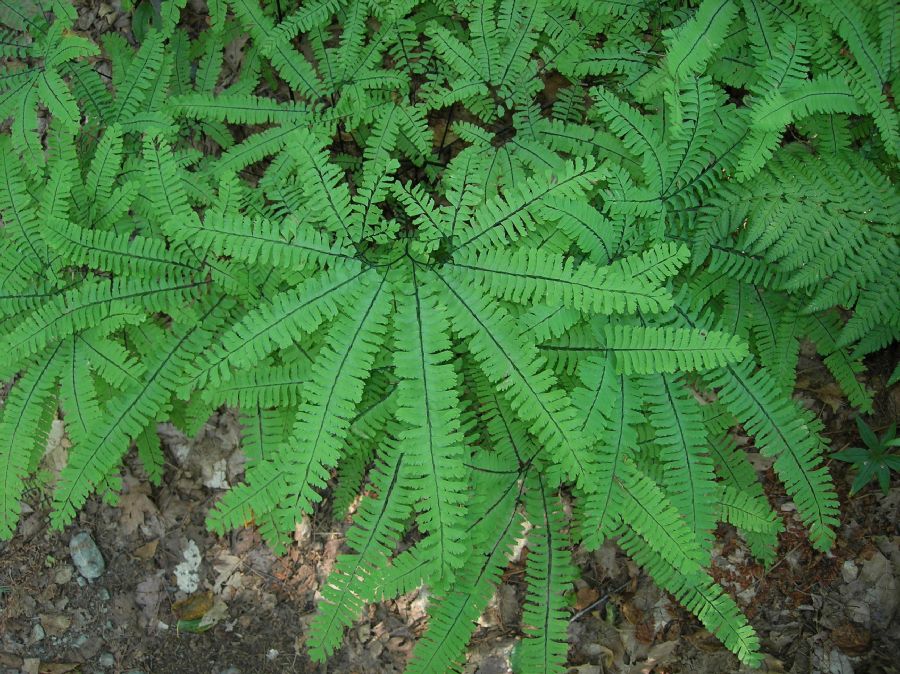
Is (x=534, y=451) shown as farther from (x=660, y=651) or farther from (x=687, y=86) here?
(x=687, y=86)

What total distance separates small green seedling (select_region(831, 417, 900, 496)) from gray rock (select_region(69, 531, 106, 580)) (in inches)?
172

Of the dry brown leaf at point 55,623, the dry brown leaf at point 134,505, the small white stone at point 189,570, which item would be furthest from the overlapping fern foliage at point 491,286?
the dry brown leaf at point 55,623

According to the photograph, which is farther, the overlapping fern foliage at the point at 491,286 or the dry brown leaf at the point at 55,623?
the dry brown leaf at the point at 55,623

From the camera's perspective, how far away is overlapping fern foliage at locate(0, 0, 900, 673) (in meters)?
2.27

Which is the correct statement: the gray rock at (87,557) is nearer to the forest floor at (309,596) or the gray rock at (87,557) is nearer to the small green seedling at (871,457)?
the forest floor at (309,596)

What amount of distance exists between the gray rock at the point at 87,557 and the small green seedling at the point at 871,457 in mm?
4379

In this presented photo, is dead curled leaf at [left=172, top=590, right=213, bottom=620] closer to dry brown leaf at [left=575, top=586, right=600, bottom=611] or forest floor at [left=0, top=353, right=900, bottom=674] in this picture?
forest floor at [left=0, top=353, right=900, bottom=674]

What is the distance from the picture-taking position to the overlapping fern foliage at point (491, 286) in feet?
7.45

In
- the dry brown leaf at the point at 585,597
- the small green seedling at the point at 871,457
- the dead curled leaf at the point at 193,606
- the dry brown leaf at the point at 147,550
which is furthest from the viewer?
the dry brown leaf at the point at 147,550

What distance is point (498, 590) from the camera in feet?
11.5

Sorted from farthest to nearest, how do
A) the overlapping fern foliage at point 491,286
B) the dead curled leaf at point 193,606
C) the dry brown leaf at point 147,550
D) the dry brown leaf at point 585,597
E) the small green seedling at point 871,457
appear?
the dry brown leaf at point 147,550
the dead curled leaf at point 193,606
the dry brown leaf at point 585,597
the small green seedling at point 871,457
the overlapping fern foliage at point 491,286

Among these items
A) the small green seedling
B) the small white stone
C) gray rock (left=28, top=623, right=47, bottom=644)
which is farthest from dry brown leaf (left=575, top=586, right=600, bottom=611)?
gray rock (left=28, top=623, right=47, bottom=644)

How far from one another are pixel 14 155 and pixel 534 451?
301 cm

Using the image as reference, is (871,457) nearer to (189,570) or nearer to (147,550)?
(189,570)
